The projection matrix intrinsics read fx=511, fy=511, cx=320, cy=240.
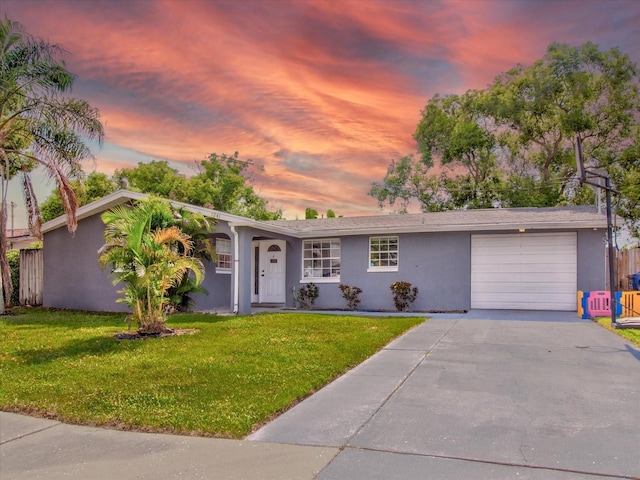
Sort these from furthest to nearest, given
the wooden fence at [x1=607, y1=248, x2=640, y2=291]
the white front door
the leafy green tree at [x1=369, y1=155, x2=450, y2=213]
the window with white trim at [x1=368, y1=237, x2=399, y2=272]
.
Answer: the leafy green tree at [x1=369, y1=155, x2=450, y2=213], the white front door, the window with white trim at [x1=368, y1=237, x2=399, y2=272], the wooden fence at [x1=607, y1=248, x2=640, y2=291]

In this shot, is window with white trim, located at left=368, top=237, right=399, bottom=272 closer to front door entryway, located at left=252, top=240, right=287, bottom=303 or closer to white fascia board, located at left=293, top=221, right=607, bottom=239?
white fascia board, located at left=293, top=221, right=607, bottom=239

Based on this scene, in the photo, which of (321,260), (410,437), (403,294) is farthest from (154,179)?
(410,437)

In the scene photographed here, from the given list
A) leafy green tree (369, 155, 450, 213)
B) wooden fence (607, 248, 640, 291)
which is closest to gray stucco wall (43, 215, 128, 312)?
wooden fence (607, 248, 640, 291)

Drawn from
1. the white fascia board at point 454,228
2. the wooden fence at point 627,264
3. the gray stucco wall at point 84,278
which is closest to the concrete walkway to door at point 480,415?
the white fascia board at point 454,228

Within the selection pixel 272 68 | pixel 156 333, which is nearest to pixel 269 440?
pixel 156 333

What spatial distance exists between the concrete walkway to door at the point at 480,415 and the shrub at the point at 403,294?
684 centimetres

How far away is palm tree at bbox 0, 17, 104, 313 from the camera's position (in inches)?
563

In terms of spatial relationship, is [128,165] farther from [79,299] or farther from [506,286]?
[506,286]

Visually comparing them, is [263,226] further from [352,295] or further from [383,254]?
[383,254]

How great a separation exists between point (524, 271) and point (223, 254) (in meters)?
9.62

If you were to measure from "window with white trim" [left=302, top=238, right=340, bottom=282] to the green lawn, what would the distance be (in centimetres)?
524

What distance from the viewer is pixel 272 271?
18156mm

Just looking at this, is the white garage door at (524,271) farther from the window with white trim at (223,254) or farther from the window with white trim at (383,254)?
the window with white trim at (223,254)

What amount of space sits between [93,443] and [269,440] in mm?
1556
